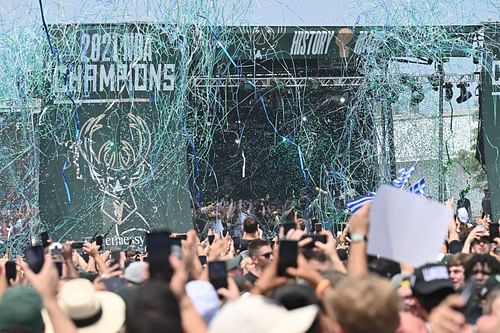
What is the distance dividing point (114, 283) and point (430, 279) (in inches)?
72.7

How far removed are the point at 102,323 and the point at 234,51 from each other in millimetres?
11669

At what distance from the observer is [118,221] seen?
14055 millimetres

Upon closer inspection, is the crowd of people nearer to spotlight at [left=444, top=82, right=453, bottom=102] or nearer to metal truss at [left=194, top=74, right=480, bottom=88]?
metal truss at [left=194, top=74, right=480, bottom=88]

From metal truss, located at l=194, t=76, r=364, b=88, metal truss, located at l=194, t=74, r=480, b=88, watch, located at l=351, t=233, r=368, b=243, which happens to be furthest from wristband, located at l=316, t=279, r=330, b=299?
metal truss, located at l=194, t=76, r=364, b=88

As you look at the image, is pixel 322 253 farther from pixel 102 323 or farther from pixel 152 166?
pixel 152 166

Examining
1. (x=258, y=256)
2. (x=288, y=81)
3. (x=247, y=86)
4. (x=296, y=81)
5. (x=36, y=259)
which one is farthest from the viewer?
(x=288, y=81)

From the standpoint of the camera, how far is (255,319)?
233 cm

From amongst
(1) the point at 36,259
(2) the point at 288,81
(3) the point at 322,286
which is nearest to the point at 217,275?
(3) the point at 322,286

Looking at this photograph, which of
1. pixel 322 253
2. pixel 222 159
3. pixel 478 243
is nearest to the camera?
pixel 322 253

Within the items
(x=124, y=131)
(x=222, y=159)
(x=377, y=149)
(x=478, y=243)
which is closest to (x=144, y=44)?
(x=124, y=131)

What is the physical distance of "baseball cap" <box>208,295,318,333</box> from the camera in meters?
2.30

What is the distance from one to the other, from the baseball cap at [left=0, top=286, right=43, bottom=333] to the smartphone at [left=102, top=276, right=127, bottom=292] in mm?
1100

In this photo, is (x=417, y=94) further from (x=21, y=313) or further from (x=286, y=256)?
(x=21, y=313)

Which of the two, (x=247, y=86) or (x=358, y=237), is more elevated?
(x=247, y=86)
